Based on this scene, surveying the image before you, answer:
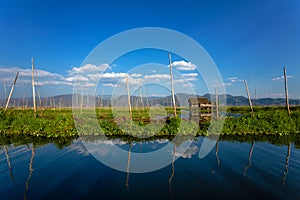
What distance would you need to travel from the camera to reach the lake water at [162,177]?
4699 mm

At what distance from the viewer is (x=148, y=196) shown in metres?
4.62

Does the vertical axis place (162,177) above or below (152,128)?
below

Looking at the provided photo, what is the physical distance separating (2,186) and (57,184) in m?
1.43

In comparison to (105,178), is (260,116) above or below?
above

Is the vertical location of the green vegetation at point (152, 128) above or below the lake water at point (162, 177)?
above

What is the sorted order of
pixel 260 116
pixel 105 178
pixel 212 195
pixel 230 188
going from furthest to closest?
pixel 260 116 < pixel 105 178 < pixel 230 188 < pixel 212 195

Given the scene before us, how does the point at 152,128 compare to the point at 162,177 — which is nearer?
the point at 162,177

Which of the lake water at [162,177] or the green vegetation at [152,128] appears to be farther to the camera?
the green vegetation at [152,128]

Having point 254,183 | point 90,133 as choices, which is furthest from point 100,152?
point 254,183

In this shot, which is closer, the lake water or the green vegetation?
the lake water

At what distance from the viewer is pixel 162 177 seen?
5.80 meters

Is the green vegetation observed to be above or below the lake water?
above

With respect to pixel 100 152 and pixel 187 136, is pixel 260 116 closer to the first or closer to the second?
pixel 187 136

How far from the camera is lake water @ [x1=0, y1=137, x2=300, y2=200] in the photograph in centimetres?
470
